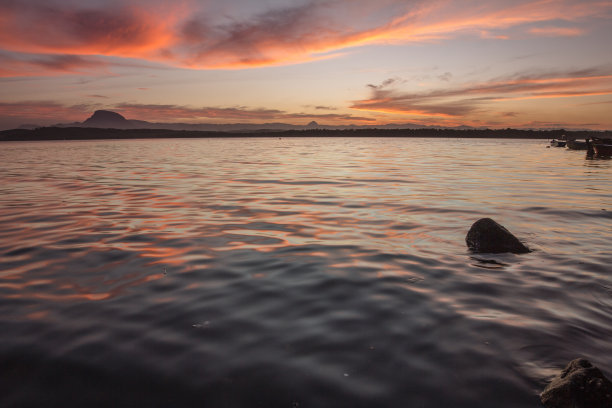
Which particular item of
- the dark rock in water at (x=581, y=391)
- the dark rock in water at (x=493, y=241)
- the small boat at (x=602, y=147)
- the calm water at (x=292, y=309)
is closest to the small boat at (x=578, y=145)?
the small boat at (x=602, y=147)

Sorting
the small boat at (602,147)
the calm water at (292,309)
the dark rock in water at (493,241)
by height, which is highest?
the small boat at (602,147)

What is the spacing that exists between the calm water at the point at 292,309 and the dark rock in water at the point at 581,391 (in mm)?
187

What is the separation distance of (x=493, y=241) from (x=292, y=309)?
215 inches

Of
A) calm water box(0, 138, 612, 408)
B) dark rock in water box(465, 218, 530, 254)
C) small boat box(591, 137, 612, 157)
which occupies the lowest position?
calm water box(0, 138, 612, 408)

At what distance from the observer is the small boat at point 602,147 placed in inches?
1731

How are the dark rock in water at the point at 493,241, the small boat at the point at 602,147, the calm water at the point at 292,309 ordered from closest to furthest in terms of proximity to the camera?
the calm water at the point at 292,309, the dark rock in water at the point at 493,241, the small boat at the point at 602,147

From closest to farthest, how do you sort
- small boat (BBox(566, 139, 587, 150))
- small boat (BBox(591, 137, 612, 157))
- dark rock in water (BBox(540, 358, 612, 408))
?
dark rock in water (BBox(540, 358, 612, 408)) < small boat (BBox(591, 137, 612, 157)) < small boat (BBox(566, 139, 587, 150))

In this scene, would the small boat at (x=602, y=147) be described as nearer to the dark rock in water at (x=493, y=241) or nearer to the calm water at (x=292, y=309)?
the calm water at (x=292, y=309)

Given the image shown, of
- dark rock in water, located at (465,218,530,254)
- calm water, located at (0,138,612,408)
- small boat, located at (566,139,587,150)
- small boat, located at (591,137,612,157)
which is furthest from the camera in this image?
small boat, located at (566,139,587,150)

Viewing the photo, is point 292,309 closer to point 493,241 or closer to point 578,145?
point 493,241

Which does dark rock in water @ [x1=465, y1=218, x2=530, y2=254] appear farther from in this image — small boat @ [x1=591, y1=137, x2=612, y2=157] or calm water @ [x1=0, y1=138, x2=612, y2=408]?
small boat @ [x1=591, y1=137, x2=612, y2=157]

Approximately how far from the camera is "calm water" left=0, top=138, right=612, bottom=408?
→ 395cm

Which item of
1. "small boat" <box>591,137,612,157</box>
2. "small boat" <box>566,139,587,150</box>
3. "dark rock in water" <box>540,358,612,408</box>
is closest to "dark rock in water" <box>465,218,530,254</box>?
"dark rock in water" <box>540,358,612,408</box>

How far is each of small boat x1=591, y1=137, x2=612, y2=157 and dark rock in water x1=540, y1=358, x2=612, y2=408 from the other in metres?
50.9
